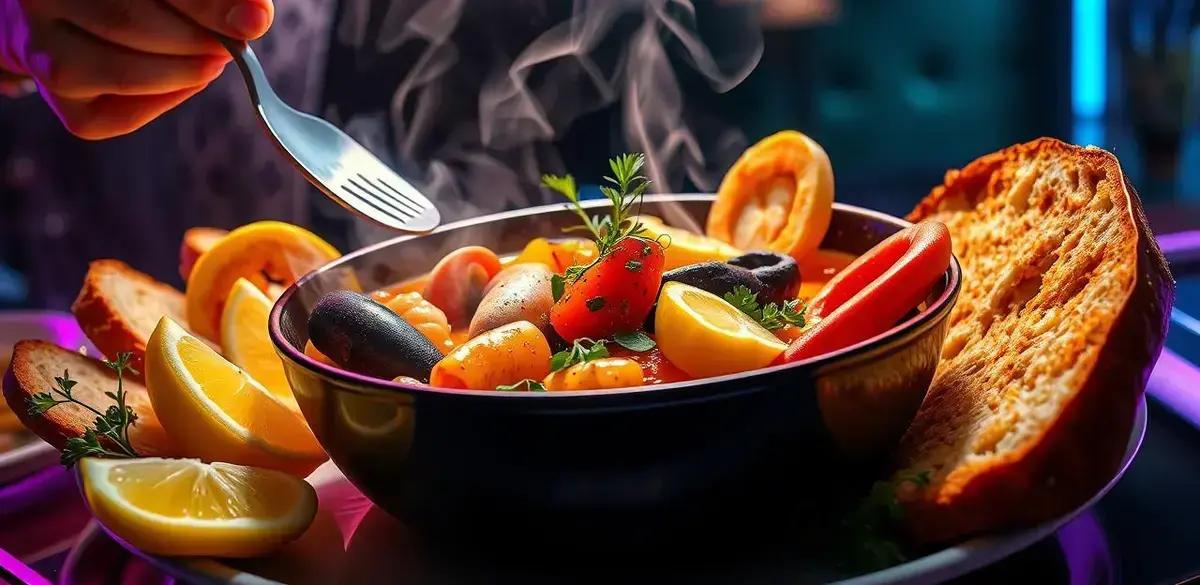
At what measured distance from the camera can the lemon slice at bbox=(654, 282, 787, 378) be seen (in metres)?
0.94

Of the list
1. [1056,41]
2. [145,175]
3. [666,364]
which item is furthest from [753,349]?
[1056,41]

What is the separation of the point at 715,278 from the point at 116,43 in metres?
0.85

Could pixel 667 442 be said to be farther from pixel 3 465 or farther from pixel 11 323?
pixel 11 323

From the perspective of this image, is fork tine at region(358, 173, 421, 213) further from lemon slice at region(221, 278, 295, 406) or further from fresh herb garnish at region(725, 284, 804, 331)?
fresh herb garnish at region(725, 284, 804, 331)

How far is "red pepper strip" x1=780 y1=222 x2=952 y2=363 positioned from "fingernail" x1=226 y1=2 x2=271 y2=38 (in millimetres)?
781

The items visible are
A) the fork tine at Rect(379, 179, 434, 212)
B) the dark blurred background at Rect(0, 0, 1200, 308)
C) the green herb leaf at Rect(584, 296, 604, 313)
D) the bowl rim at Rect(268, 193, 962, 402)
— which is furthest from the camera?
the dark blurred background at Rect(0, 0, 1200, 308)

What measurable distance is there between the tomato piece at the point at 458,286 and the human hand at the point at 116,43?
38 cm

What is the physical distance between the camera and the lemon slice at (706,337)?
3.10ft

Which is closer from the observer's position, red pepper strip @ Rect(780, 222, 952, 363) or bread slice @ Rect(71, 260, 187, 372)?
red pepper strip @ Rect(780, 222, 952, 363)

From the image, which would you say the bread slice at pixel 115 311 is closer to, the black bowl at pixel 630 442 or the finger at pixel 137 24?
the finger at pixel 137 24

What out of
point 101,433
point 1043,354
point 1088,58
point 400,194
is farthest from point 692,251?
point 1088,58

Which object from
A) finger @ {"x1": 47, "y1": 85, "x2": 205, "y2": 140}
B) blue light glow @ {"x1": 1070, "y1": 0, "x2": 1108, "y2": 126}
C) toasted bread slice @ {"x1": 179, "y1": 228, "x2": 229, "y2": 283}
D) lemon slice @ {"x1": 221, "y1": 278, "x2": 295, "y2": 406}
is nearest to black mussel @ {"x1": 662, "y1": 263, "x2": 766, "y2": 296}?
lemon slice @ {"x1": 221, "y1": 278, "x2": 295, "y2": 406}

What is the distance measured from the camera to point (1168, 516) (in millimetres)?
988

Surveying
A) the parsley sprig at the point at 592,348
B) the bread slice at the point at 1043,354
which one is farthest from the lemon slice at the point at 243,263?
the bread slice at the point at 1043,354
